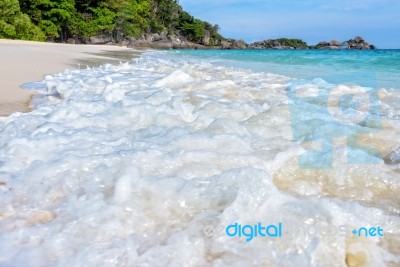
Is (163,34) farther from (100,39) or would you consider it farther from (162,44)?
(100,39)

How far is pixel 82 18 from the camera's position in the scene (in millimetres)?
39406

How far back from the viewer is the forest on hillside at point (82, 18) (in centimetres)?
2692

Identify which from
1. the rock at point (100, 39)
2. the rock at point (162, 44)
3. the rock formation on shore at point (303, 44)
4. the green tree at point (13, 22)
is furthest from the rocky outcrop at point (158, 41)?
the rock formation on shore at point (303, 44)

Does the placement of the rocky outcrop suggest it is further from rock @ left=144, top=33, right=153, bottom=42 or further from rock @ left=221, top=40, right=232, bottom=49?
rock @ left=221, top=40, right=232, bottom=49

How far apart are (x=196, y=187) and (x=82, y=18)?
41809 millimetres

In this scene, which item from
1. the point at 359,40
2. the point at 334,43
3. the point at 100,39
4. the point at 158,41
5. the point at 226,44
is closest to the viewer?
the point at 100,39

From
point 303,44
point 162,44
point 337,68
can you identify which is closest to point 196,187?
point 337,68

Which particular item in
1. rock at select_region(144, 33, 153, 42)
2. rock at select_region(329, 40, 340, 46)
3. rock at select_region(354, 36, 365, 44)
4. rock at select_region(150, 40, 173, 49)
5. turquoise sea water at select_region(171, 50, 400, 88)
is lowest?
rock at select_region(150, 40, 173, 49)

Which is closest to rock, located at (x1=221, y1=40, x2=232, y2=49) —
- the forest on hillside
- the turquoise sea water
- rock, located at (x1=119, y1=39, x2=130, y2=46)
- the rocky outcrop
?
the rocky outcrop

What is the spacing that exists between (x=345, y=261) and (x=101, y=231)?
2.80ft

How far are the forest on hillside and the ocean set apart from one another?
27.2 meters

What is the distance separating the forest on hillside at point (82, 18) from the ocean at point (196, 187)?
27.2 meters

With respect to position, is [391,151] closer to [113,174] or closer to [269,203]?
[269,203]

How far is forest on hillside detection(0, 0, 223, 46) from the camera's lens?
1060 inches
